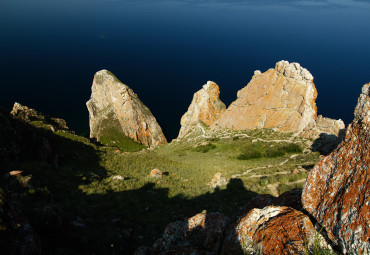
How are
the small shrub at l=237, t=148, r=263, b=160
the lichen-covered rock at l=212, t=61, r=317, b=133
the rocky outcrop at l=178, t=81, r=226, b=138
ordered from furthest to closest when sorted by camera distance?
the rocky outcrop at l=178, t=81, r=226, b=138 → the lichen-covered rock at l=212, t=61, r=317, b=133 → the small shrub at l=237, t=148, r=263, b=160

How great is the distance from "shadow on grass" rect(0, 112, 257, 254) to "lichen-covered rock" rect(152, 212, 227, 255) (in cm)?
295

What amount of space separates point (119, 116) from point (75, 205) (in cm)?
8219

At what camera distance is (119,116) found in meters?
94.0

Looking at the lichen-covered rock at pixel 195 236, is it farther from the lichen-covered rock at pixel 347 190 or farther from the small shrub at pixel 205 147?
the small shrub at pixel 205 147

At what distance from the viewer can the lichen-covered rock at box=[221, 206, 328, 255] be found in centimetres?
598

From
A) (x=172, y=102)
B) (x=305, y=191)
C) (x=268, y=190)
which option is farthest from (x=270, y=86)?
(x=172, y=102)

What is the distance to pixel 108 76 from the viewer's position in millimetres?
97125

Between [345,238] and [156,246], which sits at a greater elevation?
[345,238]

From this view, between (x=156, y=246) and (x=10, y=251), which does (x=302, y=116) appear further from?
(x=10, y=251)

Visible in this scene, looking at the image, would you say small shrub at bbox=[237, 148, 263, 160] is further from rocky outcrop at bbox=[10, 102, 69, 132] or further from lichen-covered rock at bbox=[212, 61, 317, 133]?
rocky outcrop at bbox=[10, 102, 69, 132]

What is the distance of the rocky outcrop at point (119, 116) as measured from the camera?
91.6m

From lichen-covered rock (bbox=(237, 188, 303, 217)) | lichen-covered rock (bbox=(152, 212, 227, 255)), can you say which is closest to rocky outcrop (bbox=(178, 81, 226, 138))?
lichen-covered rock (bbox=(237, 188, 303, 217))

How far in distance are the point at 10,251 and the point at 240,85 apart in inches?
6718

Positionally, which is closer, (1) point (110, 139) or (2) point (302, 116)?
(2) point (302, 116)
